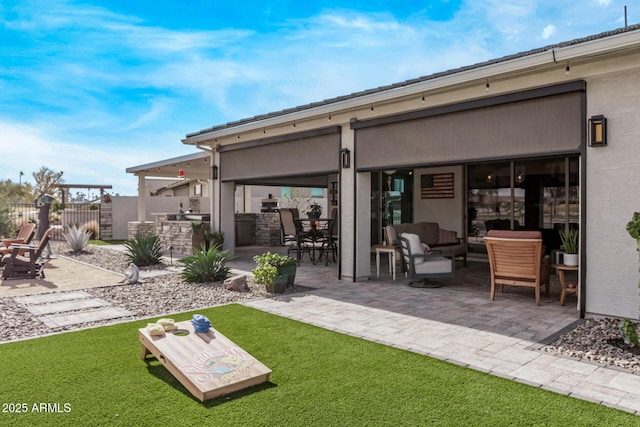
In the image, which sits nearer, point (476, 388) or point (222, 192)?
point (476, 388)

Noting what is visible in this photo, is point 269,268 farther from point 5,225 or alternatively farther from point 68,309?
point 5,225

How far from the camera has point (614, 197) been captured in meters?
5.34

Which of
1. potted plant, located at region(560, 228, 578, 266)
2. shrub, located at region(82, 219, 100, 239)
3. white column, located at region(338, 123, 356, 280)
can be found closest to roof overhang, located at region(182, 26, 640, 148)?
white column, located at region(338, 123, 356, 280)

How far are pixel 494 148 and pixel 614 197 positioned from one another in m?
1.65

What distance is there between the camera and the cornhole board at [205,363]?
10.8 ft

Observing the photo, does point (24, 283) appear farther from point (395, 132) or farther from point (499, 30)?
point (499, 30)

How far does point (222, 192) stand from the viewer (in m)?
12.2

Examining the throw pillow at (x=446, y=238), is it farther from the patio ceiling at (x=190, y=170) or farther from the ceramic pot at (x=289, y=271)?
the patio ceiling at (x=190, y=170)

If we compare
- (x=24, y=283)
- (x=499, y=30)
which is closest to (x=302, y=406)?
(x=24, y=283)

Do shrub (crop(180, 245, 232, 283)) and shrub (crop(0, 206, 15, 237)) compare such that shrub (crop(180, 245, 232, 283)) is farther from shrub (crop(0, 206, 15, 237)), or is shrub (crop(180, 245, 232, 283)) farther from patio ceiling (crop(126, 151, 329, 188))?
shrub (crop(0, 206, 15, 237))

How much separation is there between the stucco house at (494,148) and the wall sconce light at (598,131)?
12 millimetres

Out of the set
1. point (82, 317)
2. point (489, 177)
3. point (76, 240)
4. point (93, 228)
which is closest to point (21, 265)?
point (82, 317)

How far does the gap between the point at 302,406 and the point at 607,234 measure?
4435 mm

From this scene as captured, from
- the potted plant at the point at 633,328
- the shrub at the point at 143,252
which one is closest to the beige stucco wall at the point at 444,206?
the shrub at the point at 143,252
